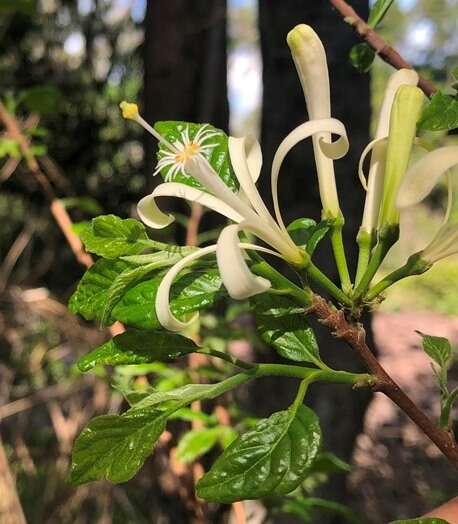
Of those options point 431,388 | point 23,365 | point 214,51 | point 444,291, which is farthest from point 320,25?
point 444,291

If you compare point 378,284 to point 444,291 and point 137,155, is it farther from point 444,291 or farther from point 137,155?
point 444,291

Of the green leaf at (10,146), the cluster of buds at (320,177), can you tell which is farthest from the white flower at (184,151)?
the green leaf at (10,146)

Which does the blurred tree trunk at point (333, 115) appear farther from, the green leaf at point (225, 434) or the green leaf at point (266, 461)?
the green leaf at point (266, 461)

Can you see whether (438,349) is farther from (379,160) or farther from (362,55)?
(362,55)

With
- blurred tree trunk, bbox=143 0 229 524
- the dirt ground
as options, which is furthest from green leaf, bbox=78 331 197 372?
the dirt ground

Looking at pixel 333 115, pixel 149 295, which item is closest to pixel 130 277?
pixel 149 295

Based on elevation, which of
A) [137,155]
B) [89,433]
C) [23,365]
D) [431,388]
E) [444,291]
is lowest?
[444,291]

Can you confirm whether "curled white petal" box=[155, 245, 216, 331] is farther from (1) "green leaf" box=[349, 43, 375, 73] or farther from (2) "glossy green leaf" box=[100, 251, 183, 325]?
(1) "green leaf" box=[349, 43, 375, 73]
